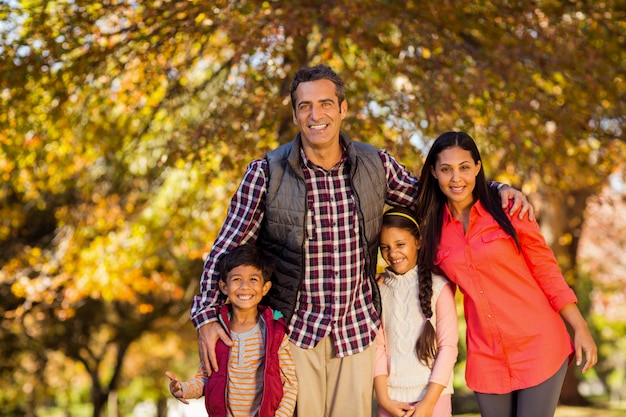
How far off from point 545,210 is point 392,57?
22.3 feet

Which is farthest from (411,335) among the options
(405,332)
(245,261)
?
(245,261)

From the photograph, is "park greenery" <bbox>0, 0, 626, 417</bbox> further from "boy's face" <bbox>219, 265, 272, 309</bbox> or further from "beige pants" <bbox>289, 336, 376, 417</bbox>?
"beige pants" <bbox>289, 336, 376, 417</bbox>

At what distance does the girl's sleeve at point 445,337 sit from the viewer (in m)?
3.45

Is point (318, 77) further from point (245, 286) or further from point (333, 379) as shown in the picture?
point (333, 379)

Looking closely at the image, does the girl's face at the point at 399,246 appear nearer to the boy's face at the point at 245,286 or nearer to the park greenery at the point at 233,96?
the boy's face at the point at 245,286

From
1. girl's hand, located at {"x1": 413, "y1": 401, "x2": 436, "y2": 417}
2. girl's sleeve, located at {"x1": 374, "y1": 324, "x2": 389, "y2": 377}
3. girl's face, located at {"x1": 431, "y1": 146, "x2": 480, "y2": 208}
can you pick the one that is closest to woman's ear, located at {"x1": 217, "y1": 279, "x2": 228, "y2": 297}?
girl's sleeve, located at {"x1": 374, "y1": 324, "x2": 389, "y2": 377}

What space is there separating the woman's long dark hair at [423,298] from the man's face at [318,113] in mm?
470

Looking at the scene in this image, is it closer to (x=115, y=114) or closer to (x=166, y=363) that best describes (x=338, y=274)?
(x=115, y=114)

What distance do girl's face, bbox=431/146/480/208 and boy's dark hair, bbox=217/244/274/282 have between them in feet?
2.94

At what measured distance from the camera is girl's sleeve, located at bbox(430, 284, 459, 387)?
11.3 ft

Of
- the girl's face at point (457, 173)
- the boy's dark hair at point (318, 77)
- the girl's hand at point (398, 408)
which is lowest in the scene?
the girl's hand at point (398, 408)

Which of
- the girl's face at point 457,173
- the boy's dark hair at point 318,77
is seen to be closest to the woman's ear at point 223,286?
the boy's dark hair at point 318,77

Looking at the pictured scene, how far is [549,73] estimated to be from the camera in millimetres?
7375

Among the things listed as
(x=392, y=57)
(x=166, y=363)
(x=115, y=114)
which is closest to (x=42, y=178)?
(x=115, y=114)
